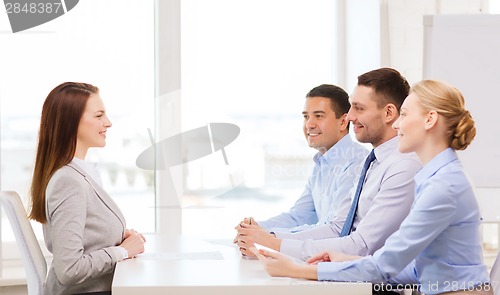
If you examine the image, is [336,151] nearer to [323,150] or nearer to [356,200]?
[323,150]

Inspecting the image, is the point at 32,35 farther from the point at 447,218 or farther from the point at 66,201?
the point at 447,218

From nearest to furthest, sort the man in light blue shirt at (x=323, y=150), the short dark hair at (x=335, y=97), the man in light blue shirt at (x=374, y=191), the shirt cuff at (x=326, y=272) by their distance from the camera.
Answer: the shirt cuff at (x=326, y=272), the man in light blue shirt at (x=374, y=191), the man in light blue shirt at (x=323, y=150), the short dark hair at (x=335, y=97)

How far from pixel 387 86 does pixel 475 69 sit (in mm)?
1340

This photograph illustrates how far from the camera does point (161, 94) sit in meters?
4.44

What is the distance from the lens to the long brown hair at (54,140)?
2.58 meters

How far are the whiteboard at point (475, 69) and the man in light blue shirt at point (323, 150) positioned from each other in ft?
2.18

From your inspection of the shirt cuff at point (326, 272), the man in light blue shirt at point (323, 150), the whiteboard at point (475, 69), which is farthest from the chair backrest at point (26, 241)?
the whiteboard at point (475, 69)

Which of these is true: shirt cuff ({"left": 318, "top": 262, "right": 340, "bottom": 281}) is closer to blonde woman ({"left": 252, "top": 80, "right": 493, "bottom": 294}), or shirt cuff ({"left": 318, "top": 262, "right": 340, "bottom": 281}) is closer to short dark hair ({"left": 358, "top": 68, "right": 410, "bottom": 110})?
blonde woman ({"left": 252, "top": 80, "right": 493, "bottom": 294})

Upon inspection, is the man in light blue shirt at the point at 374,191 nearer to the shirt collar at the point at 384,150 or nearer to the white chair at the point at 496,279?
the shirt collar at the point at 384,150

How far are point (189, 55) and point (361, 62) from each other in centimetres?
105

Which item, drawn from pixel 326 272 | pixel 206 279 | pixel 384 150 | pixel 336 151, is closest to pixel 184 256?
pixel 206 279

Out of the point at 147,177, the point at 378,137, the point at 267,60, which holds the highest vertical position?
the point at 267,60

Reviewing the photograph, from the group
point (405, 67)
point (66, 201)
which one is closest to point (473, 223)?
point (66, 201)

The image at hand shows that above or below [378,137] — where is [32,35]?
above
